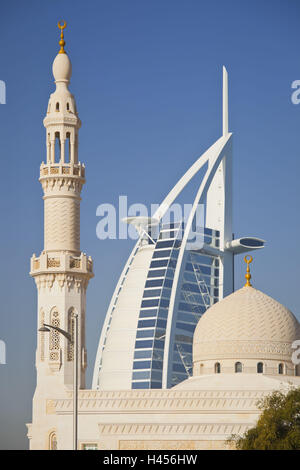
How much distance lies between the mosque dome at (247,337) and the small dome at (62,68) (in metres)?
10.9

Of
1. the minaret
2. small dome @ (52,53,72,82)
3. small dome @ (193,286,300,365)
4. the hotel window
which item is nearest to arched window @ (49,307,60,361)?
the minaret

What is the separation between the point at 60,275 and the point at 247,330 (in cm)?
740

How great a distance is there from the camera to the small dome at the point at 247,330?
49.2 metres

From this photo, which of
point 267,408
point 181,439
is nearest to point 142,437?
point 181,439

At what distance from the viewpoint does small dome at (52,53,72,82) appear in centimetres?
5069

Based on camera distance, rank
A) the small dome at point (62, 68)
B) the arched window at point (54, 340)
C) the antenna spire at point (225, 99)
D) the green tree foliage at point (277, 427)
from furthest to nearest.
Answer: the antenna spire at point (225, 99) → the small dome at point (62, 68) → the arched window at point (54, 340) → the green tree foliage at point (277, 427)

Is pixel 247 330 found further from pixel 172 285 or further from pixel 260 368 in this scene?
pixel 172 285

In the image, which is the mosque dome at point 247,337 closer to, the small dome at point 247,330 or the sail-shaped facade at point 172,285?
the small dome at point 247,330

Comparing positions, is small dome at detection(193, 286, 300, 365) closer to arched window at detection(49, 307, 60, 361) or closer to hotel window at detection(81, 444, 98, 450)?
arched window at detection(49, 307, 60, 361)

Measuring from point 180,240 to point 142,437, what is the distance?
39.4 m

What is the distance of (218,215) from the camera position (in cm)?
8250

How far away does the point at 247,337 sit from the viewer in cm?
4922

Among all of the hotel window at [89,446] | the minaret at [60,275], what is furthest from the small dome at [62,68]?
the hotel window at [89,446]

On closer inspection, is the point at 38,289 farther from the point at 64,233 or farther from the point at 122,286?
the point at 122,286
